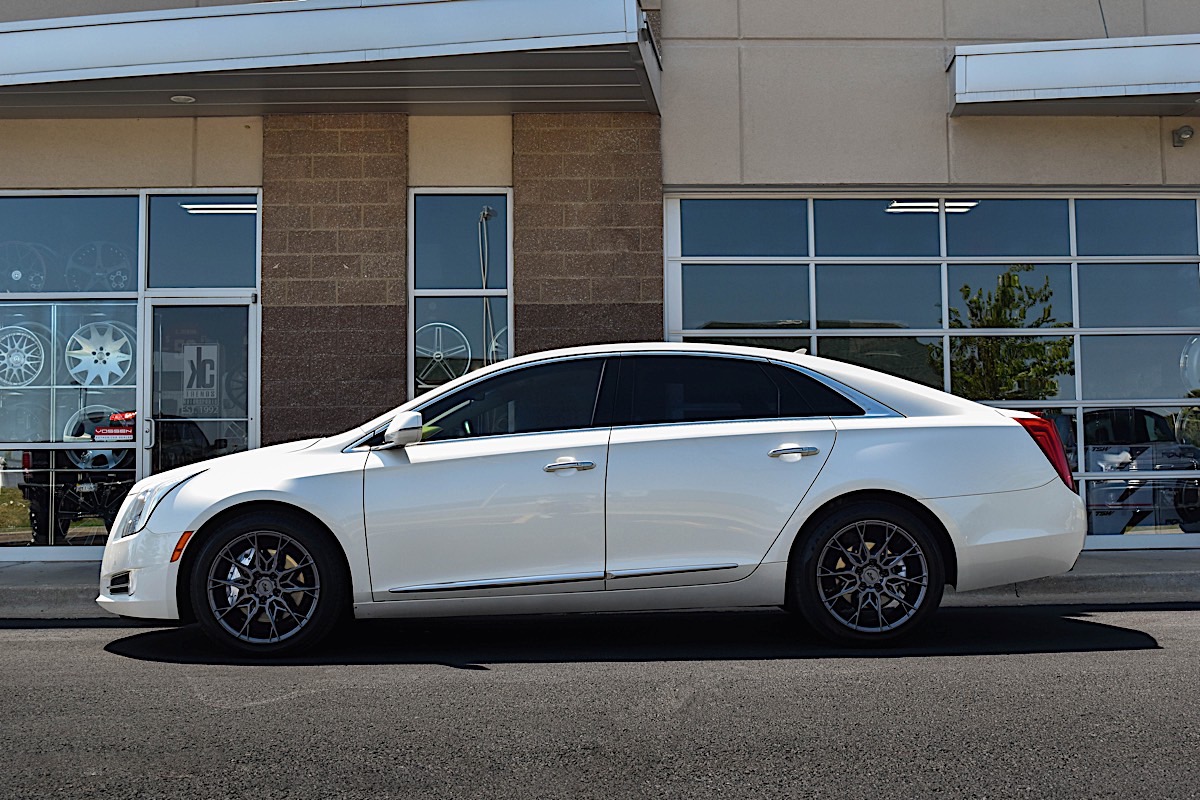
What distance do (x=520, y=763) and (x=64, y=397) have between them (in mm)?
8369

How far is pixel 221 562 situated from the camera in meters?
6.15

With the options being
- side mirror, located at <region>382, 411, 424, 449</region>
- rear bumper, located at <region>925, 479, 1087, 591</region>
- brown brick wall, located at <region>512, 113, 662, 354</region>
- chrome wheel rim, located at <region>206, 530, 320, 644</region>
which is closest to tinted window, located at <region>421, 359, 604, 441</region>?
side mirror, located at <region>382, 411, 424, 449</region>

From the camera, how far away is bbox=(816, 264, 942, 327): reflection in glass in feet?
36.5

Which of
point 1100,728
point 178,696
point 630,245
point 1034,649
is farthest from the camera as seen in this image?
point 630,245

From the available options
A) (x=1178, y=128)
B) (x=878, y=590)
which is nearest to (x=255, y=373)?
(x=878, y=590)

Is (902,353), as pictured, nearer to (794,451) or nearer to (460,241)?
(460,241)

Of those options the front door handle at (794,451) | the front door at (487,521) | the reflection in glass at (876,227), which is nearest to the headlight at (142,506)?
the front door at (487,521)

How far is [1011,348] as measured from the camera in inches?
441

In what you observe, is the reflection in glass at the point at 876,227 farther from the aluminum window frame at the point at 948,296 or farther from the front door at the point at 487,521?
the front door at the point at 487,521

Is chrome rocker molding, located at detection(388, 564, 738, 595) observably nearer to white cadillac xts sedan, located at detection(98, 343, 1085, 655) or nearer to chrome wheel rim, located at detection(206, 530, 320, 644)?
white cadillac xts sedan, located at detection(98, 343, 1085, 655)

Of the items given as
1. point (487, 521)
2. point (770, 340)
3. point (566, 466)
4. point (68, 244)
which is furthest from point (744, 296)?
point (68, 244)

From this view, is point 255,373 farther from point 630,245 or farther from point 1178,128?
point 1178,128

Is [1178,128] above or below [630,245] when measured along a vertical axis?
above

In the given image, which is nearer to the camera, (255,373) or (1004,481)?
(1004,481)
